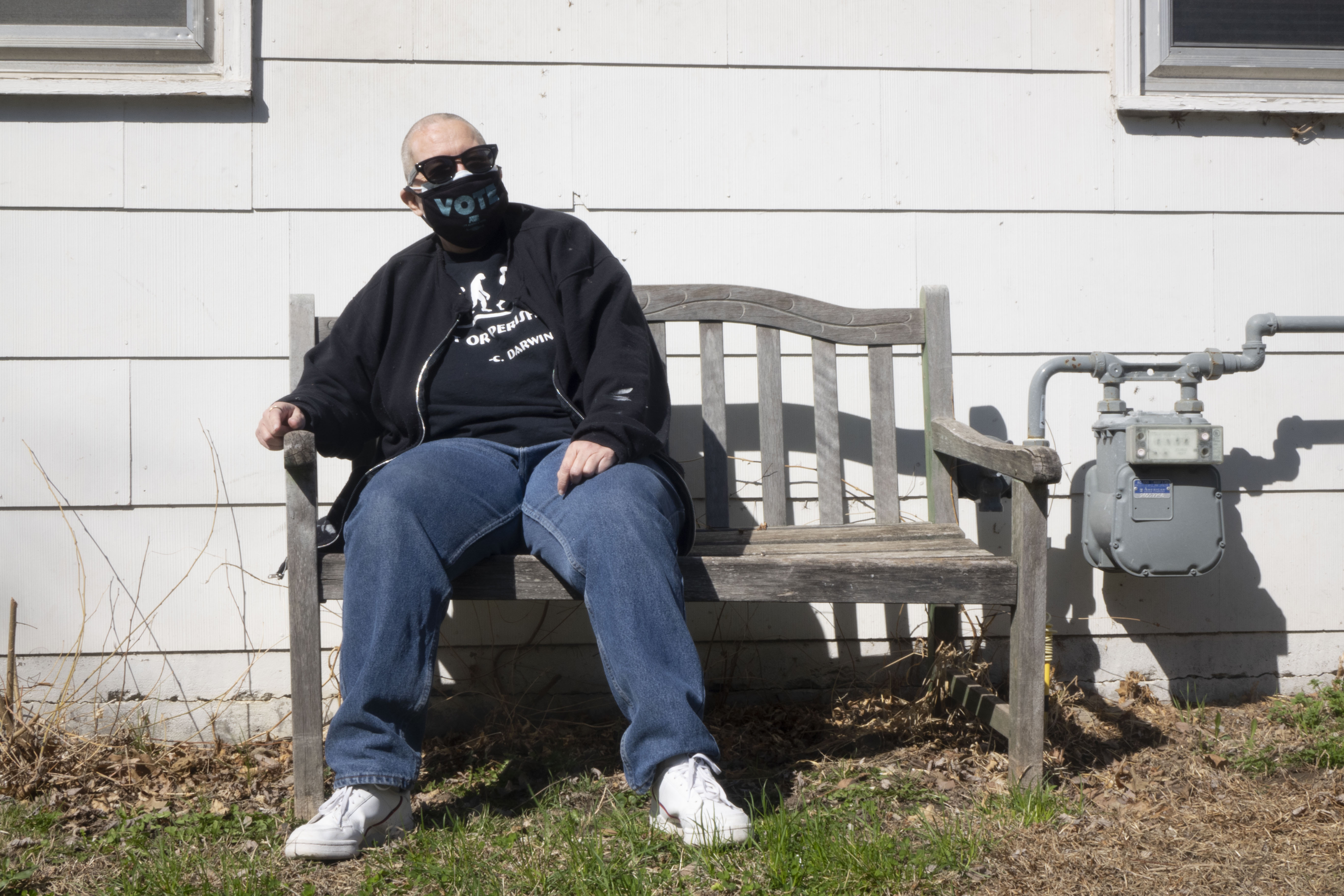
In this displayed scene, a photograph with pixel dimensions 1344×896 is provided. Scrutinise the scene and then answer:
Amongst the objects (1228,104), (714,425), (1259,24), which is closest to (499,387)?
(714,425)

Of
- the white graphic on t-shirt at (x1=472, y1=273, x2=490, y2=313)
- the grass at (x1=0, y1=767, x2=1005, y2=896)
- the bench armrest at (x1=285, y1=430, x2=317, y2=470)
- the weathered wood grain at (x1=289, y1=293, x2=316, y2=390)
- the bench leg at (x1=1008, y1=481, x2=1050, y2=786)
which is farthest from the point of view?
the weathered wood grain at (x1=289, y1=293, x2=316, y2=390)

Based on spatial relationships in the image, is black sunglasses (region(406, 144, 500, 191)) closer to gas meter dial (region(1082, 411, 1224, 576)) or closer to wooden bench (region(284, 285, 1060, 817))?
wooden bench (region(284, 285, 1060, 817))

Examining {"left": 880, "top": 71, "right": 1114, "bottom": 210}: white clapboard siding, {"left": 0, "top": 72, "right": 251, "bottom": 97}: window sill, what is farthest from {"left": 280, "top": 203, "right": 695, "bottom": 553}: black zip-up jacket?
{"left": 880, "top": 71, "right": 1114, "bottom": 210}: white clapboard siding

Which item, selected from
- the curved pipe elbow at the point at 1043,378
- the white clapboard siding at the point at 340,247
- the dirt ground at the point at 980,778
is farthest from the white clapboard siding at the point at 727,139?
the dirt ground at the point at 980,778

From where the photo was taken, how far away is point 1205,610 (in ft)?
9.57

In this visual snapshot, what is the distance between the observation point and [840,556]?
6.97ft

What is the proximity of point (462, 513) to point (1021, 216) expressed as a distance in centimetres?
179

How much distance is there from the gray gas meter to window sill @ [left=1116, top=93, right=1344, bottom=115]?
0.59 meters

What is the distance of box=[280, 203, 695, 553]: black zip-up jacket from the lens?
2156 millimetres

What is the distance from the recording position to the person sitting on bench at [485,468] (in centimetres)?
188

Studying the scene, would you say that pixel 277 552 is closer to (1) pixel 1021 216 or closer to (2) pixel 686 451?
(2) pixel 686 451

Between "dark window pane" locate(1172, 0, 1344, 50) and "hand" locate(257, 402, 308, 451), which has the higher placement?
"dark window pane" locate(1172, 0, 1344, 50)

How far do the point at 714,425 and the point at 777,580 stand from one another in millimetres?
659

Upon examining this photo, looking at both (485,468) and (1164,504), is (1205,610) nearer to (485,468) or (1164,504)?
(1164,504)
